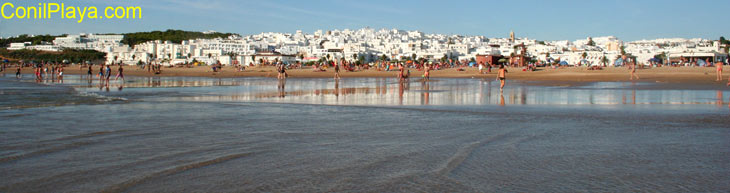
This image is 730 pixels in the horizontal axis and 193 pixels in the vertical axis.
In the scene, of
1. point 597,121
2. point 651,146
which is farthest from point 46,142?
point 597,121

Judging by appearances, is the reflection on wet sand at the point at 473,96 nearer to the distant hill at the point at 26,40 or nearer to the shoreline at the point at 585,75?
the shoreline at the point at 585,75

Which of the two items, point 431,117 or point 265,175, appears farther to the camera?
point 431,117

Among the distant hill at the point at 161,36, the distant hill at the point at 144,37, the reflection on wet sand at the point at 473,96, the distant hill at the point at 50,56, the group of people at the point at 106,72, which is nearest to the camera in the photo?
the reflection on wet sand at the point at 473,96

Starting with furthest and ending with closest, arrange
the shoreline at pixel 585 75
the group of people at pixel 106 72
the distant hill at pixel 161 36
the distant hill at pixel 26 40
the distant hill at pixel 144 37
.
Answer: the distant hill at pixel 26 40, the distant hill at pixel 144 37, the distant hill at pixel 161 36, the shoreline at pixel 585 75, the group of people at pixel 106 72

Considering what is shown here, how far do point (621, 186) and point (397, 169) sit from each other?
163 cm

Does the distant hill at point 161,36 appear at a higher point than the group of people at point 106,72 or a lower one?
higher

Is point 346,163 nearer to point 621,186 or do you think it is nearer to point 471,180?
point 471,180

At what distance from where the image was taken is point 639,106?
1066cm

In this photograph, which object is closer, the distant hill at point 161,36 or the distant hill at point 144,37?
the distant hill at point 161,36

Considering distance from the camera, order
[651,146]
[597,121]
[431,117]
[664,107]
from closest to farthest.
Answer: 1. [651,146]
2. [597,121]
3. [431,117]
4. [664,107]

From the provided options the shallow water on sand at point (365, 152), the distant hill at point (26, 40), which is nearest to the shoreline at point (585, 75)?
the shallow water on sand at point (365, 152)

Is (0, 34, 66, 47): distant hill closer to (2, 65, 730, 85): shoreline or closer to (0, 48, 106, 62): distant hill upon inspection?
(0, 48, 106, 62): distant hill

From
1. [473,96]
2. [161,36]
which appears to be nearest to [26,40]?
[161,36]

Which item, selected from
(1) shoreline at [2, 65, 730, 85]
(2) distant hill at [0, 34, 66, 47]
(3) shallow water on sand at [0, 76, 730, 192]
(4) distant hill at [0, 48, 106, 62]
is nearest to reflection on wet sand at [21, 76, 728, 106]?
(3) shallow water on sand at [0, 76, 730, 192]
